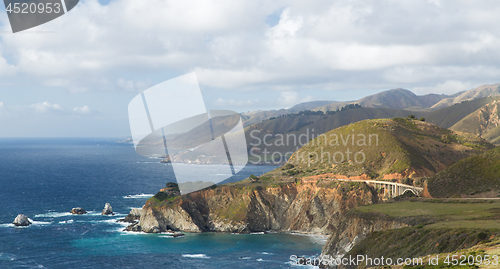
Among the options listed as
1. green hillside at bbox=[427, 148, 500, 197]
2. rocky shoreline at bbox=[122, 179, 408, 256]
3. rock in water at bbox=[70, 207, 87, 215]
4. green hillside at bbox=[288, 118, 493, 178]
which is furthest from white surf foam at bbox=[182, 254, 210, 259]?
→ rock in water at bbox=[70, 207, 87, 215]

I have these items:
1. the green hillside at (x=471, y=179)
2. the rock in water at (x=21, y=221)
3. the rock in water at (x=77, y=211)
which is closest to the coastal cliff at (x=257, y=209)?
the green hillside at (x=471, y=179)

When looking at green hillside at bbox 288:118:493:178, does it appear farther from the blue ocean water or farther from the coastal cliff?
the blue ocean water

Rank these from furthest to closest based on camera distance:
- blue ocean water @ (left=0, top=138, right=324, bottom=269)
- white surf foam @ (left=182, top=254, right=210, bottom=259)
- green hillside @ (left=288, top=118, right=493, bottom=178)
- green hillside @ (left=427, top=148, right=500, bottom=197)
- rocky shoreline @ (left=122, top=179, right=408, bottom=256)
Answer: green hillside @ (left=288, top=118, right=493, bottom=178) → rocky shoreline @ (left=122, top=179, right=408, bottom=256) → white surf foam @ (left=182, top=254, right=210, bottom=259) → green hillside @ (left=427, top=148, right=500, bottom=197) → blue ocean water @ (left=0, top=138, right=324, bottom=269)

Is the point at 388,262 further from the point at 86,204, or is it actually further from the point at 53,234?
the point at 86,204

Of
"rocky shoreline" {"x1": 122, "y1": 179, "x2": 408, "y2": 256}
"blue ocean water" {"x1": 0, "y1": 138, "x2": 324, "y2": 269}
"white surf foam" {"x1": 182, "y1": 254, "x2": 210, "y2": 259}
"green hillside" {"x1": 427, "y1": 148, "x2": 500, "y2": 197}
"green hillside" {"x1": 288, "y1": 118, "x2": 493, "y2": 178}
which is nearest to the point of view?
"blue ocean water" {"x1": 0, "y1": 138, "x2": 324, "y2": 269}

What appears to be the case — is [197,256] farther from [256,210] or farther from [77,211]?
[77,211]

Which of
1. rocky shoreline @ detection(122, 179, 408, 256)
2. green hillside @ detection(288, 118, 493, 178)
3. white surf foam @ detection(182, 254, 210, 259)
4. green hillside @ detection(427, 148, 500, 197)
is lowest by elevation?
white surf foam @ detection(182, 254, 210, 259)

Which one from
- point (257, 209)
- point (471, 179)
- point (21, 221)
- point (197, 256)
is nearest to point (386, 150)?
point (471, 179)
